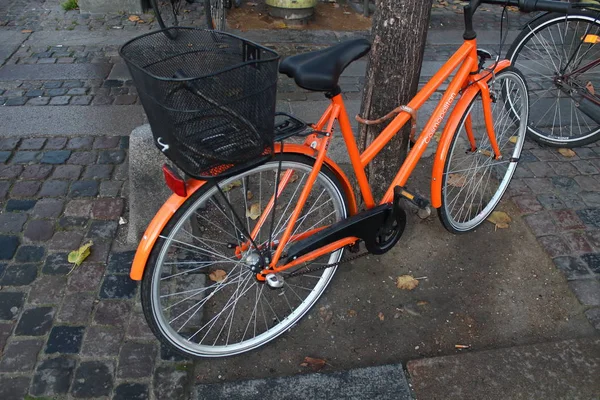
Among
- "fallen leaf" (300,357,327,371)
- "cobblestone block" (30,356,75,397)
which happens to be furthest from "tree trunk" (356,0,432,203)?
"cobblestone block" (30,356,75,397)

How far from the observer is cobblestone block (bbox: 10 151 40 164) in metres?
3.81

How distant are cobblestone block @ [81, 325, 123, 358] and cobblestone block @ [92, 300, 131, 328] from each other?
0.11 ft

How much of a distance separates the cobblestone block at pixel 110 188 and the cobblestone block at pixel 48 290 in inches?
30.1

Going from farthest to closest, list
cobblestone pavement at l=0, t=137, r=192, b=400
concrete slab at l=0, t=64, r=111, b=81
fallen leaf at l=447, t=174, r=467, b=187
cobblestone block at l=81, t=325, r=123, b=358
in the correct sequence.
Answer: concrete slab at l=0, t=64, r=111, b=81, fallen leaf at l=447, t=174, r=467, b=187, cobblestone block at l=81, t=325, r=123, b=358, cobblestone pavement at l=0, t=137, r=192, b=400

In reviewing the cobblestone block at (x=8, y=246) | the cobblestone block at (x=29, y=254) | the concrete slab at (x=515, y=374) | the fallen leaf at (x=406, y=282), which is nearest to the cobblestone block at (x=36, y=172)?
the cobblestone block at (x=8, y=246)

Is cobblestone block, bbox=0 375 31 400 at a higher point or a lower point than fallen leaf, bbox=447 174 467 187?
lower

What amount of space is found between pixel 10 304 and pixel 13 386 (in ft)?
1.74

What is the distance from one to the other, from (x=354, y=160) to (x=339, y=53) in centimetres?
52

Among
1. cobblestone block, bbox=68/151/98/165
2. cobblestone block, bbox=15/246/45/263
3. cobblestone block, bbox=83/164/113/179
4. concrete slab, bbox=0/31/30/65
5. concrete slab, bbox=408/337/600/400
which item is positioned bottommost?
concrete slab, bbox=408/337/600/400

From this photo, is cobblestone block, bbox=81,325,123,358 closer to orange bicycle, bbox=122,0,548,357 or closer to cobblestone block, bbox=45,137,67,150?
orange bicycle, bbox=122,0,548,357

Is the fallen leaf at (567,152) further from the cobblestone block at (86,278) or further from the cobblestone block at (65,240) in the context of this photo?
the cobblestone block at (65,240)

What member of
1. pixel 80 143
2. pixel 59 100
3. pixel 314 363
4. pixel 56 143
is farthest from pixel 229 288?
pixel 59 100

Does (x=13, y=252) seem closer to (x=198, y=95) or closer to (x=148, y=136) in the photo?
(x=148, y=136)

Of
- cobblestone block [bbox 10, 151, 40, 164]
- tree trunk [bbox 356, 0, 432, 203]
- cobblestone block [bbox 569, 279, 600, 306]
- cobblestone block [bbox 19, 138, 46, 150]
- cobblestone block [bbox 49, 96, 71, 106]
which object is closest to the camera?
tree trunk [bbox 356, 0, 432, 203]
